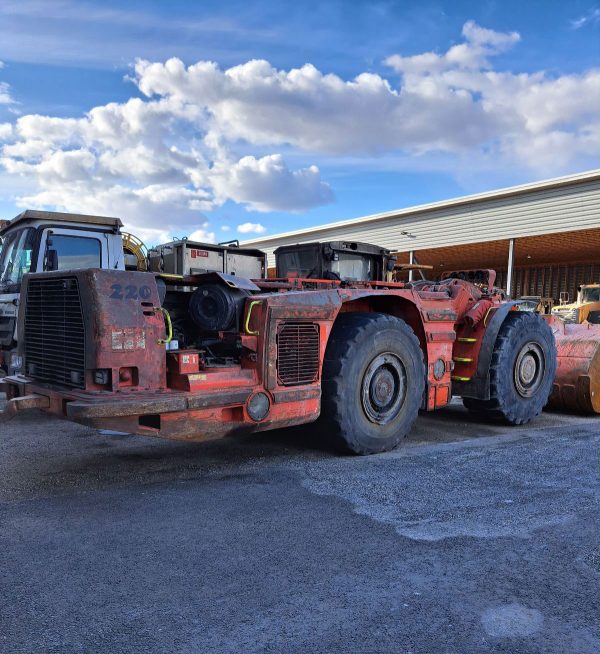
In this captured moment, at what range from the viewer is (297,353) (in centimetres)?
497

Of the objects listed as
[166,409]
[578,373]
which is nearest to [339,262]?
[166,409]

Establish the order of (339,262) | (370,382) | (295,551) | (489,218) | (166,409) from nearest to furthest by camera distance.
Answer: (295,551)
(166,409)
(370,382)
(339,262)
(489,218)

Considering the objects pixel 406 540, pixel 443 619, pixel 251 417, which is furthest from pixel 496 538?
pixel 251 417

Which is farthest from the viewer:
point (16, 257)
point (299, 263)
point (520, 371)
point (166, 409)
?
point (16, 257)

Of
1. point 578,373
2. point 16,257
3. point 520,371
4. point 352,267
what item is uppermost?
point 16,257

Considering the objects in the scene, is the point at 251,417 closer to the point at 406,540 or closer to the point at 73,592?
the point at 406,540

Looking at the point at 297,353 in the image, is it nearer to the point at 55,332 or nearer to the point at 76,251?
the point at 55,332

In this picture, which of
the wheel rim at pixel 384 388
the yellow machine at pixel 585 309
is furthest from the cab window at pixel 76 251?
the yellow machine at pixel 585 309

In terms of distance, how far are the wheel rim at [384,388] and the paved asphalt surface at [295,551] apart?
1.30ft

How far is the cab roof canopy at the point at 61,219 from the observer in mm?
7836

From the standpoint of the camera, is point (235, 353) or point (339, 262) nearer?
point (235, 353)

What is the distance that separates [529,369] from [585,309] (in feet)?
38.3

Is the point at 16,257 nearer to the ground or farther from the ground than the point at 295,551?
farther from the ground

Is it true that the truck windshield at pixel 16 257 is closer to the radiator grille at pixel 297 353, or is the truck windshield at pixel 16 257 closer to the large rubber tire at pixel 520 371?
the radiator grille at pixel 297 353
